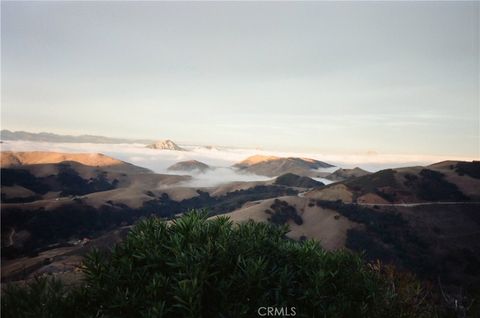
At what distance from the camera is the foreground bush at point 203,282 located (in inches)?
229

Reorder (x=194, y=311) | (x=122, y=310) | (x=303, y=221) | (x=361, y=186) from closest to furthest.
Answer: (x=194, y=311)
(x=122, y=310)
(x=303, y=221)
(x=361, y=186)

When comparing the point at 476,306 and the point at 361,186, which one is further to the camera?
the point at 361,186

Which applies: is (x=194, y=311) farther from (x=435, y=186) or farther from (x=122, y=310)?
(x=435, y=186)

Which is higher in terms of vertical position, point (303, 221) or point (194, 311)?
point (194, 311)

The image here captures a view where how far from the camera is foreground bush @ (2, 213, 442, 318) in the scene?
5828 mm

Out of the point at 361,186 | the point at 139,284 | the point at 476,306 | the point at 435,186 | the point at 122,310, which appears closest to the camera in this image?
the point at 122,310

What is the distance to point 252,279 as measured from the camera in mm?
6398

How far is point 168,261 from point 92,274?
151cm

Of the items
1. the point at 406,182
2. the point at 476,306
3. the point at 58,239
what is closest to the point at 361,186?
the point at 406,182

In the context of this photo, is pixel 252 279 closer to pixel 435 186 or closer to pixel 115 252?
pixel 115 252

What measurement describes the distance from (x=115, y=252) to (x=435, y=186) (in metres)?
129

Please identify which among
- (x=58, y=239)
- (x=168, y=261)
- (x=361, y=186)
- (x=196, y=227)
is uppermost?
(x=196, y=227)

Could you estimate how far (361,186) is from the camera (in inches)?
4980

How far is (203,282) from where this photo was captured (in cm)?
608
